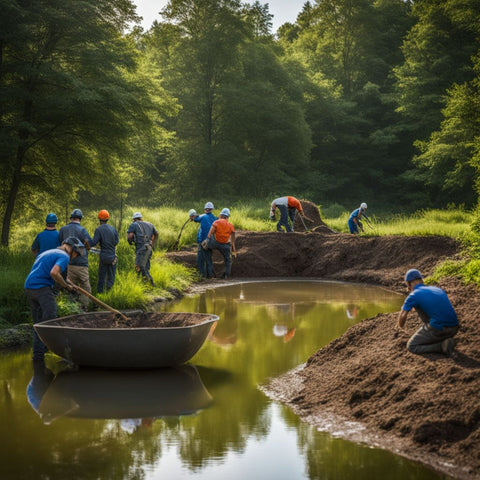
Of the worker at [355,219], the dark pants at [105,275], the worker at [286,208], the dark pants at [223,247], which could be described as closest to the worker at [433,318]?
the dark pants at [105,275]

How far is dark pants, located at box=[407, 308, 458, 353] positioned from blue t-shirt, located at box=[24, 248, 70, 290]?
4.97 metres

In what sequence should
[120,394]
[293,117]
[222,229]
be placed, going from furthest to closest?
[293,117], [222,229], [120,394]

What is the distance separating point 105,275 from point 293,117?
3331 cm

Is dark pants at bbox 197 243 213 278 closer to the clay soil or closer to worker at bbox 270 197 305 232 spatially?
worker at bbox 270 197 305 232

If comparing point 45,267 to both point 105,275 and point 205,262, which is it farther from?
point 205,262

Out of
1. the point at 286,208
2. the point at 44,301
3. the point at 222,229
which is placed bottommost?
the point at 44,301

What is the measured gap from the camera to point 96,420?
749 cm

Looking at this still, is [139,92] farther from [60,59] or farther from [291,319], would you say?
[291,319]

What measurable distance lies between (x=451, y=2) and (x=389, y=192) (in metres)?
19.9

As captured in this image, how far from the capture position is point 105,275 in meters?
14.0

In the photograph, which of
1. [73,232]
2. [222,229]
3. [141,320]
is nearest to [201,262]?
[222,229]

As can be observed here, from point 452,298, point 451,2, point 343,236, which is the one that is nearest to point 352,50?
point 451,2

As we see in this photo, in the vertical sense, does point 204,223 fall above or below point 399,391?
above

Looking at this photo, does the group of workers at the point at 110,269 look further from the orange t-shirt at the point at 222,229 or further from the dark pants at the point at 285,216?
the dark pants at the point at 285,216
